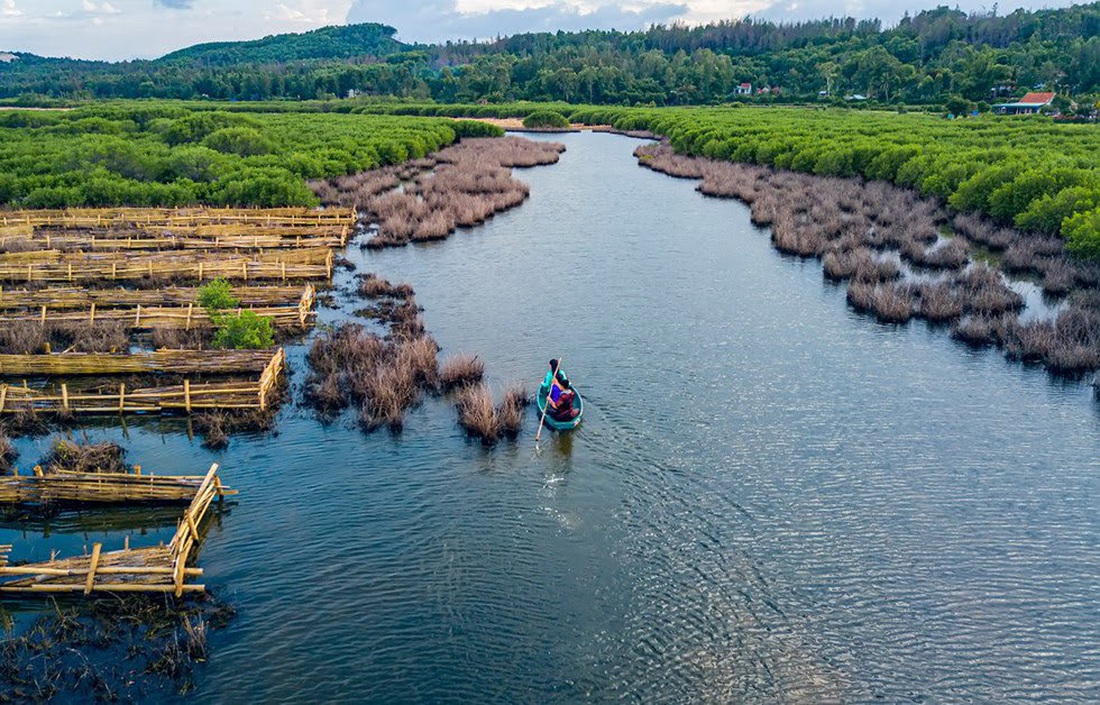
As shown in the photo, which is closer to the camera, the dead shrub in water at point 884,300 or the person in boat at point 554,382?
the person in boat at point 554,382

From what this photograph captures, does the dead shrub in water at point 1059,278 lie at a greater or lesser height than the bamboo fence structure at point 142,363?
greater

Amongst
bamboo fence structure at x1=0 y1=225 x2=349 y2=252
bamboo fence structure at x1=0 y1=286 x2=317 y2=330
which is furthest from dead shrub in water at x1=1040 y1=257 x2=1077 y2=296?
bamboo fence structure at x1=0 y1=225 x2=349 y2=252

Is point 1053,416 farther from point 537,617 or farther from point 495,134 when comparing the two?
point 495,134

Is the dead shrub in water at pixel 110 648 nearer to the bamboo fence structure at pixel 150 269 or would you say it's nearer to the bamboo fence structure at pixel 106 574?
the bamboo fence structure at pixel 106 574

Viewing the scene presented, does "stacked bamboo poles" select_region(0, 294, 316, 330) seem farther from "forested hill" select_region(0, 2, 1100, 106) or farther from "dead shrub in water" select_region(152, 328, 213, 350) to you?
"forested hill" select_region(0, 2, 1100, 106)

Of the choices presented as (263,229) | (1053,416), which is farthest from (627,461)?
(263,229)

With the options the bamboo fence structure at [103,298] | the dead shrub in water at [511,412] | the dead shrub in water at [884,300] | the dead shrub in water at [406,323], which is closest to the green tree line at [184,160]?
the bamboo fence structure at [103,298]
